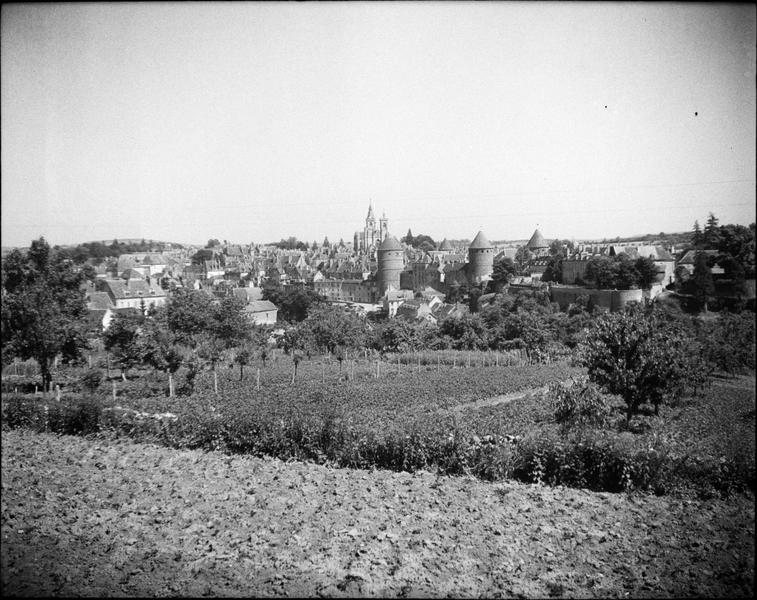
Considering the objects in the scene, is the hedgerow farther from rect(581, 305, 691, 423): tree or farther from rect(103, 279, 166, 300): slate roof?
rect(103, 279, 166, 300): slate roof

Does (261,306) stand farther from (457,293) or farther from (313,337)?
(313,337)

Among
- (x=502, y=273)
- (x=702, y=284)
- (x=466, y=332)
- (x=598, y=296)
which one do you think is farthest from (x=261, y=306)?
(x=702, y=284)

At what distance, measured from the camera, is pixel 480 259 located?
53.1 meters

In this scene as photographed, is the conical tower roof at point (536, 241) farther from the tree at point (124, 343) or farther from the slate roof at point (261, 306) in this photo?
the tree at point (124, 343)

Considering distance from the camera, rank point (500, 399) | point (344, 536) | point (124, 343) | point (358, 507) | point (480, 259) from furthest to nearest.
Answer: point (480, 259) → point (124, 343) → point (500, 399) → point (358, 507) → point (344, 536)

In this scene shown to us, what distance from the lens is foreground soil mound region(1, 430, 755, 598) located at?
188 inches

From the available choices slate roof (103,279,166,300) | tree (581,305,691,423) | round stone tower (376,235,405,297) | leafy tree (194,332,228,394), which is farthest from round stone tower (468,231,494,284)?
tree (581,305,691,423)

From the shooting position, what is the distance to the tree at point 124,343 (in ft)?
61.4

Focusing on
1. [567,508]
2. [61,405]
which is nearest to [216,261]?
[61,405]

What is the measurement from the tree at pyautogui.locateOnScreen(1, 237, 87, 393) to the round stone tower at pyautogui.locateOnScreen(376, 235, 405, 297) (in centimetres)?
4263

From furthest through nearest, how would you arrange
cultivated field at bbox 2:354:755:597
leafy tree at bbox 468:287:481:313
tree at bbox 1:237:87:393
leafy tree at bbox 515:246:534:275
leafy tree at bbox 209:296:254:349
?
leafy tree at bbox 515:246:534:275 → leafy tree at bbox 468:287:481:313 → leafy tree at bbox 209:296:254:349 → tree at bbox 1:237:87:393 → cultivated field at bbox 2:354:755:597

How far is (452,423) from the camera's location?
8.79 metres

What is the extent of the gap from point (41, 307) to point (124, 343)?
707cm

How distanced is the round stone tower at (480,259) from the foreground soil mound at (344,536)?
46418 mm
